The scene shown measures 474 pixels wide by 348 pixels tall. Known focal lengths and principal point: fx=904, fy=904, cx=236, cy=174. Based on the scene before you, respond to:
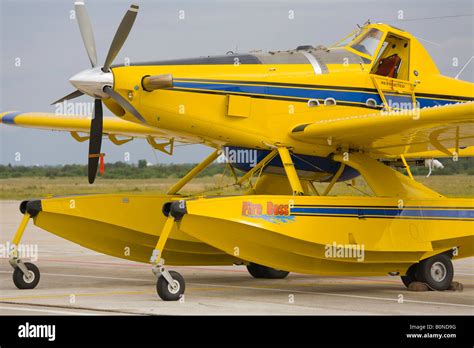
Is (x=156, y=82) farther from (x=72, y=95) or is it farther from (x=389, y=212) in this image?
(x=389, y=212)

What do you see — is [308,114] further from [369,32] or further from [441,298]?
[441,298]

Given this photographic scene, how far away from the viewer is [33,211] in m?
13.2

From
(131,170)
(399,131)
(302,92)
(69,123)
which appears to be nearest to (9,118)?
(69,123)

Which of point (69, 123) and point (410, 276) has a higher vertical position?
point (69, 123)

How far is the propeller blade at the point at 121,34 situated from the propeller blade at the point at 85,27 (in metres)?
0.54

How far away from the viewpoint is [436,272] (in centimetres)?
1336

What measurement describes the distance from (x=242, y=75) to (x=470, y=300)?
4.34 metres

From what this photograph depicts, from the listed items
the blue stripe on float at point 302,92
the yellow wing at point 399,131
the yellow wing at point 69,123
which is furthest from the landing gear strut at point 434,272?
the yellow wing at point 69,123

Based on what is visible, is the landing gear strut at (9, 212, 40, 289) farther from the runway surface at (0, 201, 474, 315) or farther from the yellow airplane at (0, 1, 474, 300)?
the runway surface at (0, 201, 474, 315)

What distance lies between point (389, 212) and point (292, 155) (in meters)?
1.65

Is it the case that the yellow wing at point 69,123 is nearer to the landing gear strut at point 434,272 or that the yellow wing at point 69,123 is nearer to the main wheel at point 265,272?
the main wheel at point 265,272

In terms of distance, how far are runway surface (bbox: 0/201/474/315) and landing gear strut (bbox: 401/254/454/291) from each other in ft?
0.71

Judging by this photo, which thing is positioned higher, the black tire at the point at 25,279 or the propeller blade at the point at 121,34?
the propeller blade at the point at 121,34

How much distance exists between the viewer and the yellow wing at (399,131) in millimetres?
11531
